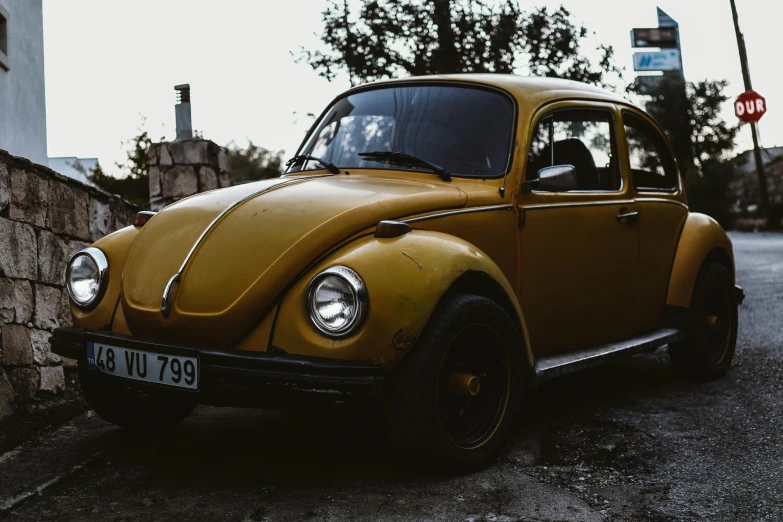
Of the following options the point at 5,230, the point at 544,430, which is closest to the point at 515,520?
the point at 544,430

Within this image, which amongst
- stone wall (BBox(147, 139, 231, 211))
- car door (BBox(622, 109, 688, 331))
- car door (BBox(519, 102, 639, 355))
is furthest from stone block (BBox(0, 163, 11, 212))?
stone wall (BBox(147, 139, 231, 211))

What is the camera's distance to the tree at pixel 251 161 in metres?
59.0

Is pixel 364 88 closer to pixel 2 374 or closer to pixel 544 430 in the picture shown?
pixel 544 430

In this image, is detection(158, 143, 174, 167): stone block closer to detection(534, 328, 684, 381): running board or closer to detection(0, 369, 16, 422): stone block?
detection(0, 369, 16, 422): stone block

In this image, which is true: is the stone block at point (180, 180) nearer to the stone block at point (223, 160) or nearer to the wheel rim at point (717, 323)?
the stone block at point (223, 160)

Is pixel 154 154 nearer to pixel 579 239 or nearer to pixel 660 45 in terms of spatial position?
pixel 579 239

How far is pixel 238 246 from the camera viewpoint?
11.4 feet

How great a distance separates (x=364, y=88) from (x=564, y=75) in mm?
12585

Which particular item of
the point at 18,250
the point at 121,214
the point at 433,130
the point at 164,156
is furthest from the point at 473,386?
the point at 164,156

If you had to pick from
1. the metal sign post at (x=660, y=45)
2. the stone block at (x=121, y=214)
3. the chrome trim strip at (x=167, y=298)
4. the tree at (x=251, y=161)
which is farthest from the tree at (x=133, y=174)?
the metal sign post at (x=660, y=45)

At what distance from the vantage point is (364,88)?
4875 millimetres

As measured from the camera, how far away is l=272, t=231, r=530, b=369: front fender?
313cm

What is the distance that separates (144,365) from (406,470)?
111 cm

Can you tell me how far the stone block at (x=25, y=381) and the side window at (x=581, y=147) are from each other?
9.17ft
